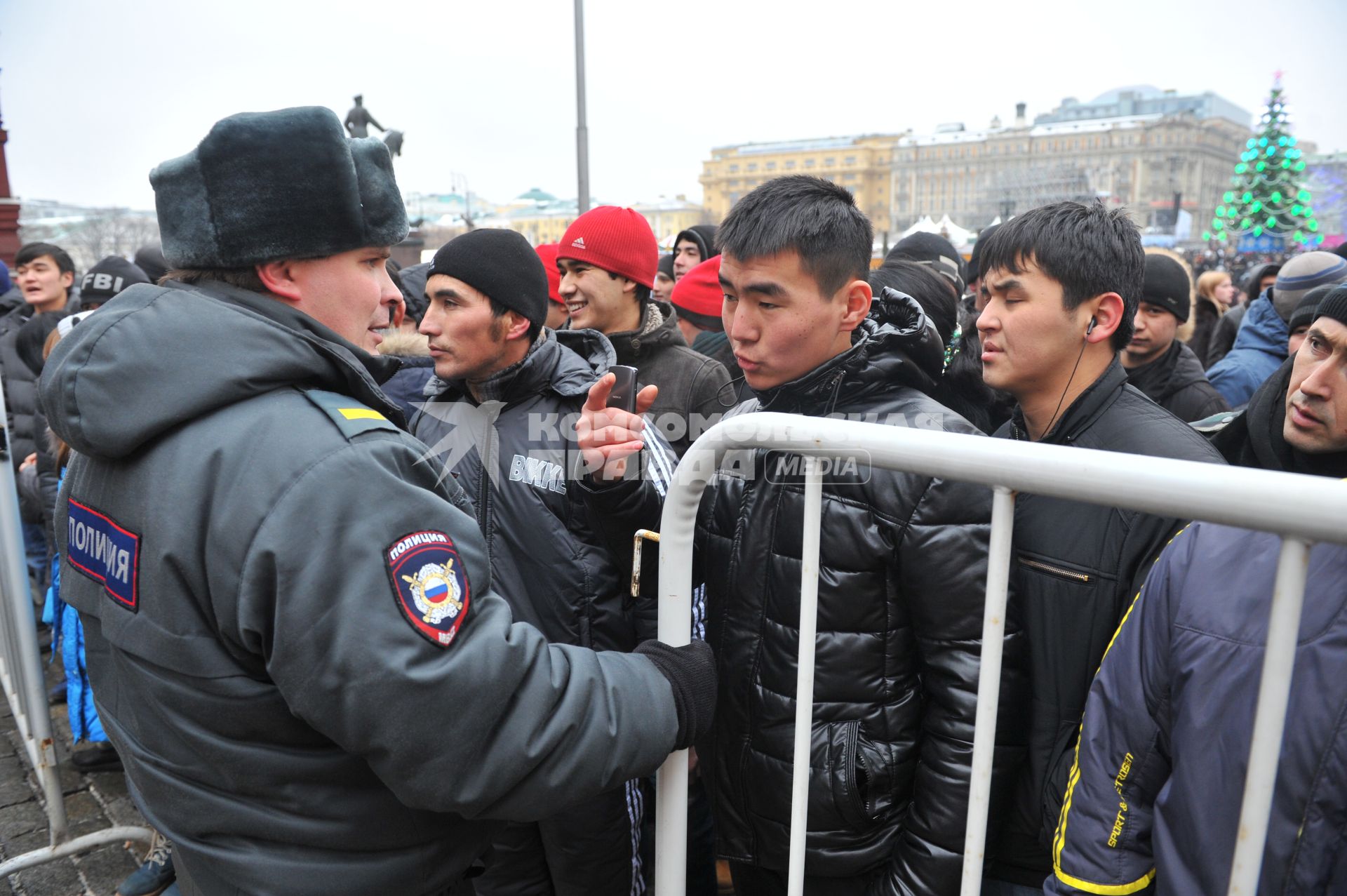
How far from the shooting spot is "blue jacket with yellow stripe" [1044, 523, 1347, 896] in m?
0.99

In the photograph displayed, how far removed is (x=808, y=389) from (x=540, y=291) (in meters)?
1.19

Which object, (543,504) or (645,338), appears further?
(645,338)

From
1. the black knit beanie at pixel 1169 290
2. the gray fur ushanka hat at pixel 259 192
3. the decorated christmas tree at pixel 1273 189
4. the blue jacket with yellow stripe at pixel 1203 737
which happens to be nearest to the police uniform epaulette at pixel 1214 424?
the blue jacket with yellow stripe at pixel 1203 737

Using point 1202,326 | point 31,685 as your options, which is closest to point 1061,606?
point 31,685

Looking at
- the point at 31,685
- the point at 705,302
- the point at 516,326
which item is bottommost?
the point at 31,685

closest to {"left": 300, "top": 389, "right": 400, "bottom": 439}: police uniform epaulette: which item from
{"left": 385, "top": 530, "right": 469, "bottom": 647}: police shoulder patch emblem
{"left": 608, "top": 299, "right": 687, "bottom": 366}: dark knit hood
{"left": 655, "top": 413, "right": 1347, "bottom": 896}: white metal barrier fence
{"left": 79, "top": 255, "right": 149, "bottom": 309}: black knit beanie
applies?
{"left": 385, "top": 530, "right": 469, "bottom": 647}: police shoulder patch emblem

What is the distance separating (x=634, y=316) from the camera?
12.1ft

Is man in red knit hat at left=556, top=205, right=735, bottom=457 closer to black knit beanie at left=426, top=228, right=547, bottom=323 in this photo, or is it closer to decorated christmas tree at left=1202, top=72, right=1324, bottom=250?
black knit beanie at left=426, top=228, right=547, bottom=323

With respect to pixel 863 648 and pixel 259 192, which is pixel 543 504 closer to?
pixel 863 648

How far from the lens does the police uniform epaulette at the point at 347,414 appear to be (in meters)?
1.16

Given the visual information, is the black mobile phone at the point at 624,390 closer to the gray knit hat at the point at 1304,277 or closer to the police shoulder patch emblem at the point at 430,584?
the police shoulder patch emblem at the point at 430,584

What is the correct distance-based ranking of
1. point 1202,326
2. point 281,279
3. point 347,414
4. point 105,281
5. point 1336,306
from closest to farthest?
point 347,414 < point 281,279 < point 1336,306 < point 105,281 < point 1202,326

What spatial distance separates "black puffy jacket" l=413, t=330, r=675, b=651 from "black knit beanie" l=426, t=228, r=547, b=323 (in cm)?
20

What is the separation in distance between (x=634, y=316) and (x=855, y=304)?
1.87 m
